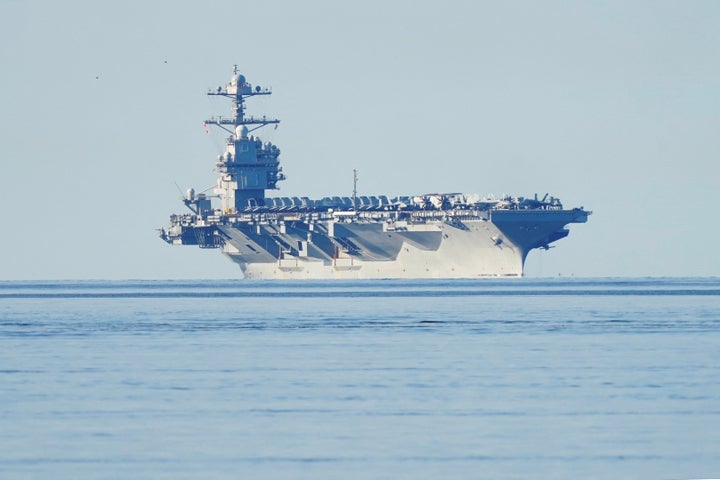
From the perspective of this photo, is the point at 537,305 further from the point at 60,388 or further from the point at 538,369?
the point at 60,388

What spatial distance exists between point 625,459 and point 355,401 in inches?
222

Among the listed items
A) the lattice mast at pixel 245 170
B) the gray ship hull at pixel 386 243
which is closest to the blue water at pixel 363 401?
the gray ship hull at pixel 386 243

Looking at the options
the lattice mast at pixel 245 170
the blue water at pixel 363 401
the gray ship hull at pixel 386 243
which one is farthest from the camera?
the lattice mast at pixel 245 170

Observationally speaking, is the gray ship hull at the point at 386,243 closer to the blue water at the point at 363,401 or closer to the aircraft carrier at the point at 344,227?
the aircraft carrier at the point at 344,227

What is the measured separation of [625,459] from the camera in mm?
16266

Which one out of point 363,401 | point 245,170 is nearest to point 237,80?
point 245,170

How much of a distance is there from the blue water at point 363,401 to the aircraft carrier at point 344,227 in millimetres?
48028

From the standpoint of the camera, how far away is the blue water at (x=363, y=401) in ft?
53.5

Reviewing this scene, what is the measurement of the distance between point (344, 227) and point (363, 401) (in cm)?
7193

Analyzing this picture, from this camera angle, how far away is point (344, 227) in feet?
306

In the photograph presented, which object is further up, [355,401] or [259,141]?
[259,141]

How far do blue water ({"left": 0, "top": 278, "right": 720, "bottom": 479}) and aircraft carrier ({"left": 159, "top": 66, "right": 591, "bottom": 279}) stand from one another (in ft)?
158

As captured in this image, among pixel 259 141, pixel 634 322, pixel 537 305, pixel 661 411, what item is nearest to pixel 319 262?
pixel 259 141

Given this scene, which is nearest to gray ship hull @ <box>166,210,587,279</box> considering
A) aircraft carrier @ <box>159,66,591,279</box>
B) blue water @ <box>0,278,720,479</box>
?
aircraft carrier @ <box>159,66,591,279</box>
